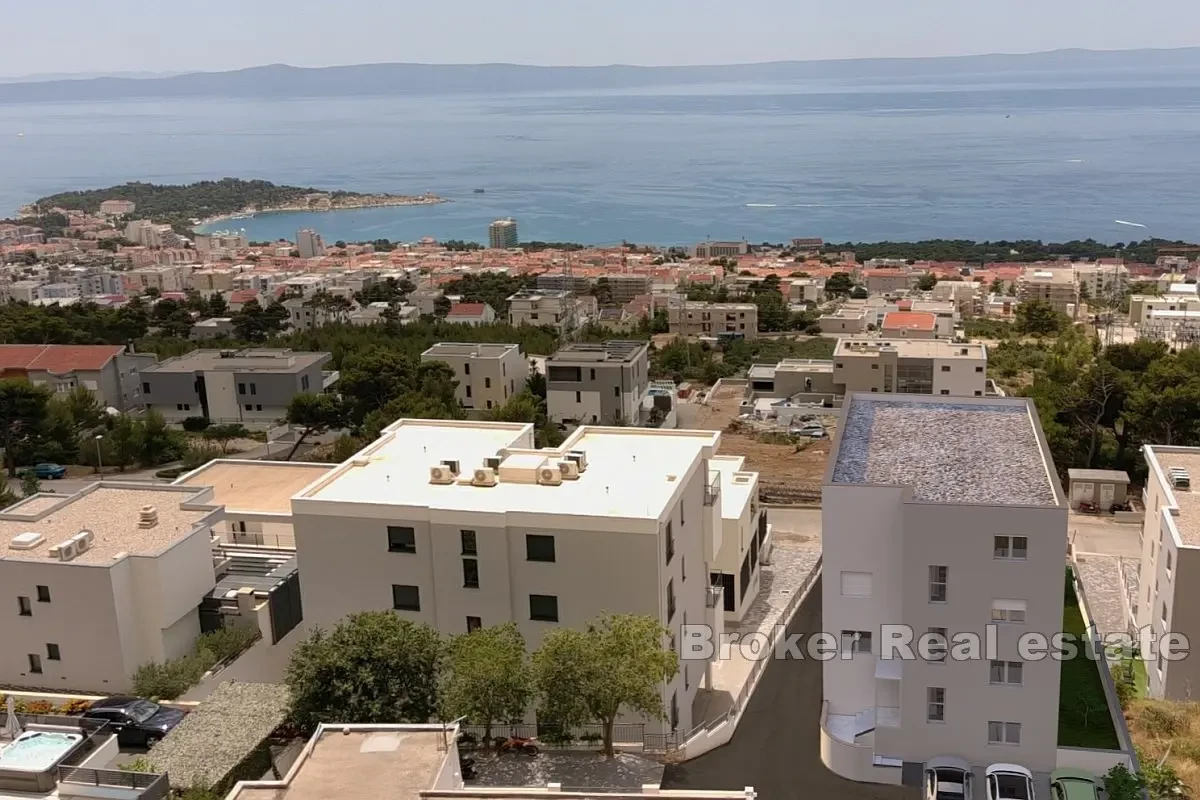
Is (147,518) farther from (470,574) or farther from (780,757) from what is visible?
(780,757)

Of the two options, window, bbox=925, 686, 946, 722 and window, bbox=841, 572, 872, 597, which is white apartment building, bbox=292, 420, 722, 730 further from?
window, bbox=925, 686, 946, 722

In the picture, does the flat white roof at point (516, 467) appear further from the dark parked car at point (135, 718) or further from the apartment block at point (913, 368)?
the apartment block at point (913, 368)

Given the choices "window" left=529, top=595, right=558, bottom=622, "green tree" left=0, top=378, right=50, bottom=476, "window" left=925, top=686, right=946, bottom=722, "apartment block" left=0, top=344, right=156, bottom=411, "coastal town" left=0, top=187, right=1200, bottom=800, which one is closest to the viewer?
"coastal town" left=0, top=187, right=1200, bottom=800

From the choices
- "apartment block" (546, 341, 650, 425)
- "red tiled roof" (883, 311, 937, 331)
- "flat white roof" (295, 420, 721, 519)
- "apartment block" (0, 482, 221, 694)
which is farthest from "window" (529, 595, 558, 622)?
"red tiled roof" (883, 311, 937, 331)

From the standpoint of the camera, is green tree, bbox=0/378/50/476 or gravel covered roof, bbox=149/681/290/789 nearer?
gravel covered roof, bbox=149/681/290/789

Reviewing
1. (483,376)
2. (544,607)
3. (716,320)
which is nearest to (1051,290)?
(716,320)

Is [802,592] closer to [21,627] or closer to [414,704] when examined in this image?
[414,704]
